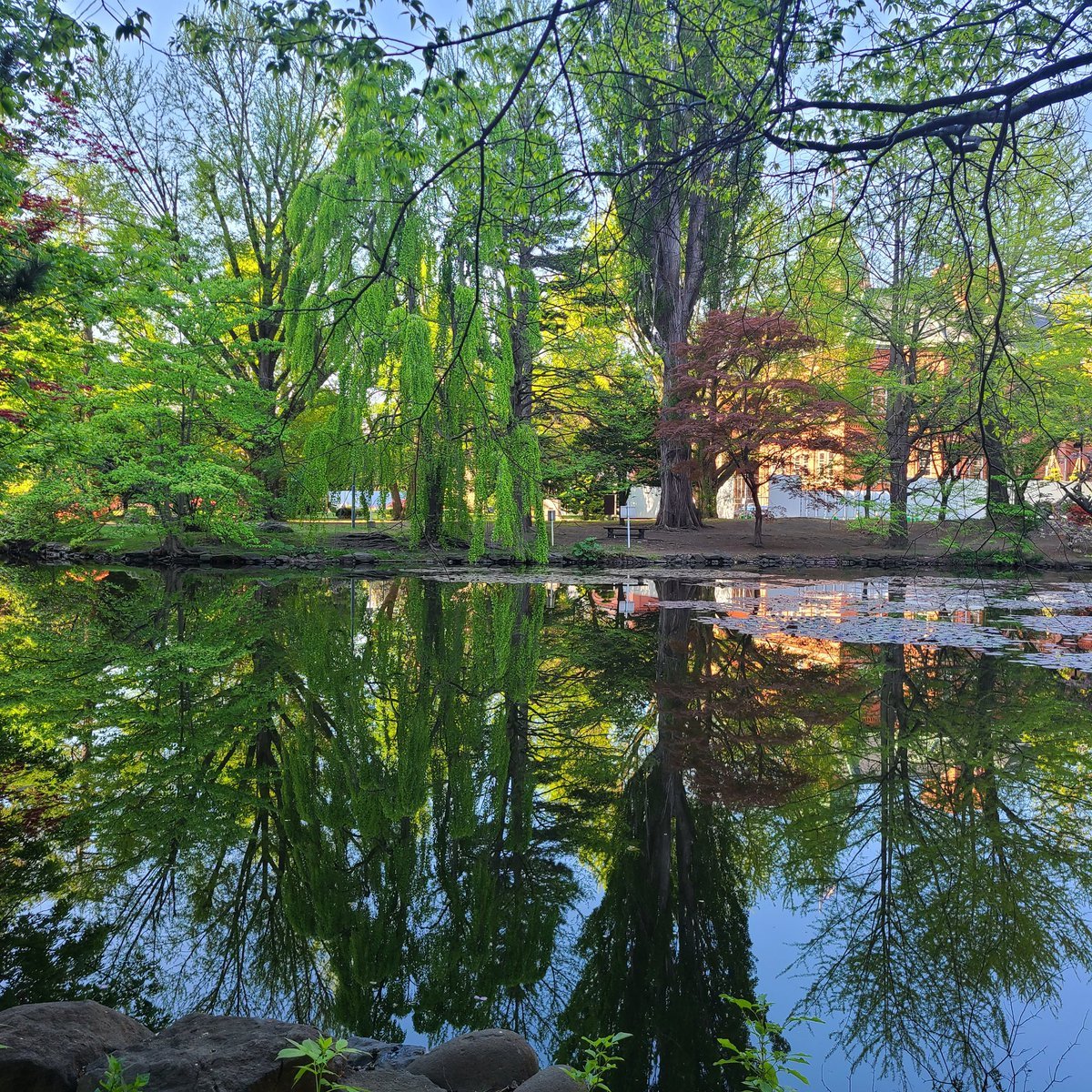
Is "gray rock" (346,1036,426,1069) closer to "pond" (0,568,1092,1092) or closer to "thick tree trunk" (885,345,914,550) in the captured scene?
"pond" (0,568,1092,1092)

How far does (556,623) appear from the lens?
31.7 ft

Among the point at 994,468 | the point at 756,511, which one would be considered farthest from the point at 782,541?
the point at 994,468

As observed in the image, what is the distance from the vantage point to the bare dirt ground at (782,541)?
20.9 metres

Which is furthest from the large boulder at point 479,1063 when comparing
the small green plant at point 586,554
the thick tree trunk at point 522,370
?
the small green plant at point 586,554

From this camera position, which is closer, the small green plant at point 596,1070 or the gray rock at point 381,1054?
the small green plant at point 596,1070

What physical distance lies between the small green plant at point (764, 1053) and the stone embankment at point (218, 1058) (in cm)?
40

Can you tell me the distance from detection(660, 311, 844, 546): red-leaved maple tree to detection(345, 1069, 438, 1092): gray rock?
18762 mm

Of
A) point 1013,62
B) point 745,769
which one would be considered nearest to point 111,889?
point 745,769

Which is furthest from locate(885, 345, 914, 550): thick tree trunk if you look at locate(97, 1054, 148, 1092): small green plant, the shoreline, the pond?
locate(97, 1054, 148, 1092): small green plant

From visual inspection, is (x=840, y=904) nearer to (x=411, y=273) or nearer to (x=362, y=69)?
(x=362, y=69)

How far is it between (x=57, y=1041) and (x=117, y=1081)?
298 millimetres

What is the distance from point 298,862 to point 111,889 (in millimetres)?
657

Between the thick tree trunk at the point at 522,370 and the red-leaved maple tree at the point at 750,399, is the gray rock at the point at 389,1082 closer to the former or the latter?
the thick tree trunk at the point at 522,370

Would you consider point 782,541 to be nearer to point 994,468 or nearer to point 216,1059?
point 994,468
